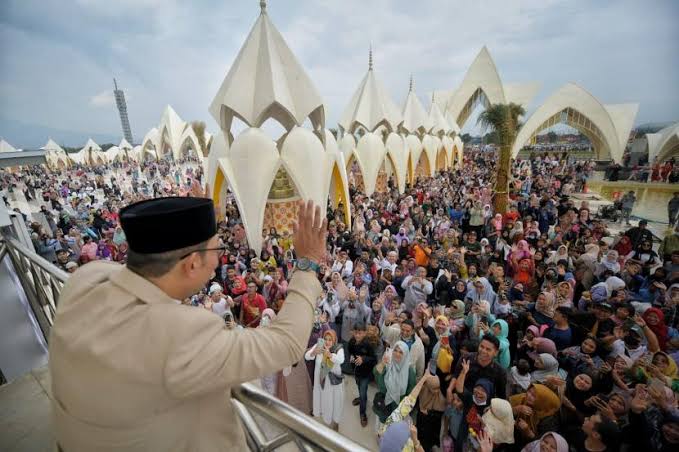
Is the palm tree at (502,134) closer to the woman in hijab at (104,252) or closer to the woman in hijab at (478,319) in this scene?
the woman in hijab at (478,319)

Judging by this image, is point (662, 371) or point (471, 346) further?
point (471, 346)

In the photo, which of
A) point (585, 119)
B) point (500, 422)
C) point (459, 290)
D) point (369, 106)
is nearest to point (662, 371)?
point (500, 422)

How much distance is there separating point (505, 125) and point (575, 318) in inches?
496

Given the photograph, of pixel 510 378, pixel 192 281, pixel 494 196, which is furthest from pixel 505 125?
pixel 192 281

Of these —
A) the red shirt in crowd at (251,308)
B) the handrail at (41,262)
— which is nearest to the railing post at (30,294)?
the handrail at (41,262)

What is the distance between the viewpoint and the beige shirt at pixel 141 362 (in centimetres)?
87

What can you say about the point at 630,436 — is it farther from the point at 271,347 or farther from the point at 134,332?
the point at 134,332

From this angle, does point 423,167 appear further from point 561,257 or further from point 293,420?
point 293,420

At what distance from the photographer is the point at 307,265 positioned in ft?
4.04

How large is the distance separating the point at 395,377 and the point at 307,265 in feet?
9.74

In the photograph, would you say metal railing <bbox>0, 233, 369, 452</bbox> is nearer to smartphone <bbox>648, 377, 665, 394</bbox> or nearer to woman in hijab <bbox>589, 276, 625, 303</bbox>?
smartphone <bbox>648, 377, 665, 394</bbox>

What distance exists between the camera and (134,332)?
0.89 m

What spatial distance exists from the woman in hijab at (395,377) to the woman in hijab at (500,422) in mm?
926

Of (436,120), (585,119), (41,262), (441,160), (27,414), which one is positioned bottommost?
(27,414)
